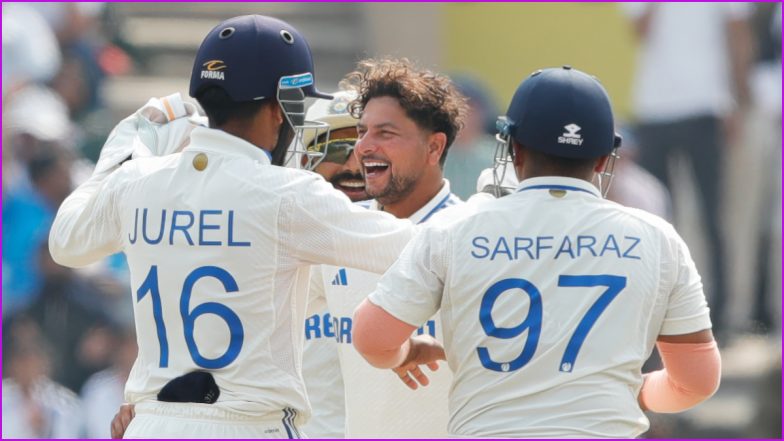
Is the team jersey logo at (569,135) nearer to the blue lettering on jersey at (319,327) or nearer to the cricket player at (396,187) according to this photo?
the cricket player at (396,187)

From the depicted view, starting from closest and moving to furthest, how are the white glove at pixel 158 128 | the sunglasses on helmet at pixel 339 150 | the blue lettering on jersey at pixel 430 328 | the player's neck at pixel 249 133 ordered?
the player's neck at pixel 249 133 < the white glove at pixel 158 128 < the blue lettering on jersey at pixel 430 328 < the sunglasses on helmet at pixel 339 150

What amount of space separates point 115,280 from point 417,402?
4779 millimetres

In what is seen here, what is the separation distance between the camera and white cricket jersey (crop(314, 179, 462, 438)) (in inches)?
186

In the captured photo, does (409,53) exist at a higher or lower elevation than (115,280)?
higher

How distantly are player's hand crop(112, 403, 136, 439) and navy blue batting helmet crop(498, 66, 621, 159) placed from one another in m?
1.23

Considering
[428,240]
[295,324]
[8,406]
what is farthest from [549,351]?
[8,406]

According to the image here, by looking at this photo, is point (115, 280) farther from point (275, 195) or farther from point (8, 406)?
point (275, 195)

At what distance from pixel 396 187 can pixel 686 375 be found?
4.23 ft

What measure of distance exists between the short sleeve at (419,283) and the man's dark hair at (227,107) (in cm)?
58

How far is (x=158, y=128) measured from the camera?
170 inches

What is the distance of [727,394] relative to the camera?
10.2 m

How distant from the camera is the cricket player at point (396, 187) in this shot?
469 cm

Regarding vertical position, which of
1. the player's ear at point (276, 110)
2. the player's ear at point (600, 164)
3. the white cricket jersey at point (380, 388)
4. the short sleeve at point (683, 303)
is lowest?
the white cricket jersey at point (380, 388)

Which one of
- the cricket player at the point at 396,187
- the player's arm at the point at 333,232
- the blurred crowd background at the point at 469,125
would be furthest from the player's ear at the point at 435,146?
the blurred crowd background at the point at 469,125
